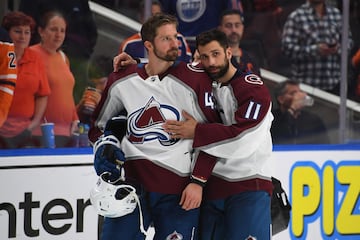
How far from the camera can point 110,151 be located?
11.3 ft

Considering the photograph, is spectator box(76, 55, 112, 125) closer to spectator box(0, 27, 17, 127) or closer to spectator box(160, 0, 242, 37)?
spectator box(0, 27, 17, 127)

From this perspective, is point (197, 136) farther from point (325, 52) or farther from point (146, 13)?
point (325, 52)

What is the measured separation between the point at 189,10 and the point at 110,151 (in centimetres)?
172

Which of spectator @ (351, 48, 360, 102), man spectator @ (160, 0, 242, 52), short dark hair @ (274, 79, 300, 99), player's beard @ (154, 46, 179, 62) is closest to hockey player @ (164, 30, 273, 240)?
player's beard @ (154, 46, 179, 62)

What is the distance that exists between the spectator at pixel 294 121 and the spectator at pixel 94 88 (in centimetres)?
111

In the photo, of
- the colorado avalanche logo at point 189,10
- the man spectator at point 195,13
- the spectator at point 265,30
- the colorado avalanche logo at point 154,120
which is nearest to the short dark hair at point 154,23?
the colorado avalanche logo at point 154,120

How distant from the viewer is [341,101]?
5363 mm

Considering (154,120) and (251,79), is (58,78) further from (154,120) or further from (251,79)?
(251,79)

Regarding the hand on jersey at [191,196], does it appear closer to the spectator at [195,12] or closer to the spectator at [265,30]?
the spectator at [195,12]

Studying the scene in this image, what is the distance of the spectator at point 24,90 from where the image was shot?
425cm

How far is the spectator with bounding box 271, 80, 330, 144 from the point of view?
517cm

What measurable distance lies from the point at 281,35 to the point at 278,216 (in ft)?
4.29

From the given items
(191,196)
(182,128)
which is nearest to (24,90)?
(182,128)

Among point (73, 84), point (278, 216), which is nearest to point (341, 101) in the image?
point (278, 216)
